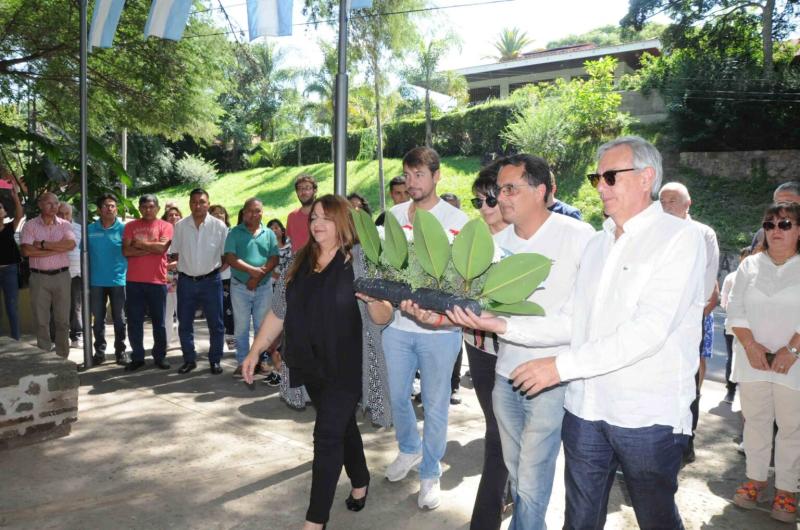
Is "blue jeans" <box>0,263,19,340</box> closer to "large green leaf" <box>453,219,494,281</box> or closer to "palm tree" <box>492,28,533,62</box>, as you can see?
"large green leaf" <box>453,219,494,281</box>

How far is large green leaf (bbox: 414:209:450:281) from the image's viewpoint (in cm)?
254

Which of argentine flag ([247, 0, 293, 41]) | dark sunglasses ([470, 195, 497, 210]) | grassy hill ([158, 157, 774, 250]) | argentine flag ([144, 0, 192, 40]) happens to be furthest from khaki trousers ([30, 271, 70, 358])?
grassy hill ([158, 157, 774, 250])

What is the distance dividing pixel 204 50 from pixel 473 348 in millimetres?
12937

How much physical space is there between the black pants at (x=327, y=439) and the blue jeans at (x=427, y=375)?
63cm

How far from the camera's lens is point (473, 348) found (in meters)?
3.53

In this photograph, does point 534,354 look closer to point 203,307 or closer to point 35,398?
point 35,398

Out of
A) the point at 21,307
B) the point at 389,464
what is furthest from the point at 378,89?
the point at 389,464

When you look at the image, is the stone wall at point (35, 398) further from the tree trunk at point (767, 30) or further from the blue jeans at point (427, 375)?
the tree trunk at point (767, 30)

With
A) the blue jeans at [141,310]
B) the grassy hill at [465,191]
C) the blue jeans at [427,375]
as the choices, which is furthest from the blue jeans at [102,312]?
the grassy hill at [465,191]

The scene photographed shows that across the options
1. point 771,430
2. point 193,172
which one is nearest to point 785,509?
point 771,430

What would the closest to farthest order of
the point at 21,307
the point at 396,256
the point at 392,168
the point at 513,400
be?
1. the point at 396,256
2. the point at 513,400
3. the point at 21,307
4. the point at 392,168

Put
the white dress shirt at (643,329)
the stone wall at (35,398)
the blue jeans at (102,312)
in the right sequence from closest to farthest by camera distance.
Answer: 1. the white dress shirt at (643,329)
2. the stone wall at (35,398)
3. the blue jeans at (102,312)

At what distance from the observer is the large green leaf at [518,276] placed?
2396 millimetres

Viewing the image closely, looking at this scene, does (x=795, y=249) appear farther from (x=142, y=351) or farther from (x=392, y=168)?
(x=392, y=168)
